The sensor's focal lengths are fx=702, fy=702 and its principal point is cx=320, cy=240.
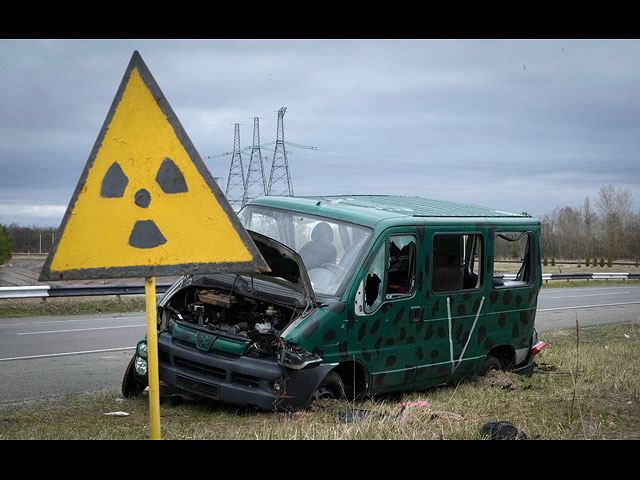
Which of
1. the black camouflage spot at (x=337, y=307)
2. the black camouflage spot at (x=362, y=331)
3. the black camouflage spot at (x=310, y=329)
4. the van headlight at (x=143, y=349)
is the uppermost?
the black camouflage spot at (x=337, y=307)

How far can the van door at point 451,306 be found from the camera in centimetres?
754

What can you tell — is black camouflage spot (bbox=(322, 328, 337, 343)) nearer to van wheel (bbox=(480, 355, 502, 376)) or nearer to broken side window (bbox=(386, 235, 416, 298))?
broken side window (bbox=(386, 235, 416, 298))

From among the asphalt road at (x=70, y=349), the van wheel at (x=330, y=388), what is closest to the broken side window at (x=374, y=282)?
the van wheel at (x=330, y=388)

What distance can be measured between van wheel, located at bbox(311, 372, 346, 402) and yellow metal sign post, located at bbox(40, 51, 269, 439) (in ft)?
9.97

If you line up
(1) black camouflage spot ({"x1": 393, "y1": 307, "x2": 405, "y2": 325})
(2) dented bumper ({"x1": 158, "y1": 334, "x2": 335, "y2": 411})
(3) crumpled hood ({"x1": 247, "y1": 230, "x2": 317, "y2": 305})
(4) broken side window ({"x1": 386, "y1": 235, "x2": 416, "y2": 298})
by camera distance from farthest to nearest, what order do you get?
(4) broken side window ({"x1": 386, "y1": 235, "x2": 416, "y2": 298})
(1) black camouflage spot ({"x1": 393, "y1": 307, "x2": 405, "y2": 325})
(3) crumpled hood ({"x1": 247, "y1": 230, "x2": 317, "y2": 305})
(2) dented bumper ({"x1": 158, "y1": 334, "x2": 335, "y2": 411})

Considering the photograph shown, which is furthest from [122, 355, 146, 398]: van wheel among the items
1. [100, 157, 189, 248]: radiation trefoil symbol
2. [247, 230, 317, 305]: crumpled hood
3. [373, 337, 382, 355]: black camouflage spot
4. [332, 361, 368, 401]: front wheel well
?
[100, 157, 189, 248]: radiation trefoil symbol

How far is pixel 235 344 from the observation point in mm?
6371

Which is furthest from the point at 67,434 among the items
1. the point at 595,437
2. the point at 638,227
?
the point at 638,227

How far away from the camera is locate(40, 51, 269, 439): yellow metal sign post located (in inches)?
135

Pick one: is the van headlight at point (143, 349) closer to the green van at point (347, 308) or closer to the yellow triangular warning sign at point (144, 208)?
the green van at point (347, 308)

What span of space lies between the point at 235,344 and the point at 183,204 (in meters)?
3.01

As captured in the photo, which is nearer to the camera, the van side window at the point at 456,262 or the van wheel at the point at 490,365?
the van side window at the point at 456,262

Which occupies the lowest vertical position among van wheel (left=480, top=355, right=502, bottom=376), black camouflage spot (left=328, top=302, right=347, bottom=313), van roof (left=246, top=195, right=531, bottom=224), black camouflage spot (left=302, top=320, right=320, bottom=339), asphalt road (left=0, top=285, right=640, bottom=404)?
asphalt road (left=0, top=285, right=640, bottom=404)

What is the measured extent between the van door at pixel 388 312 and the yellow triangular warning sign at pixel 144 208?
3.32 metres
